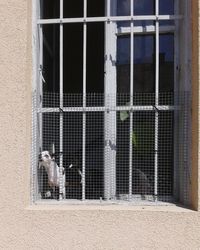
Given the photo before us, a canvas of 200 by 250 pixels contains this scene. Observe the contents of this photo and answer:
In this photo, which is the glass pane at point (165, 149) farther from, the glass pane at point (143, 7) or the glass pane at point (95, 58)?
the glass pane at point (143, 7)

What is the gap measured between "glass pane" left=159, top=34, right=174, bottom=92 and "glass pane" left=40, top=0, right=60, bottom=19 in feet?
3.00

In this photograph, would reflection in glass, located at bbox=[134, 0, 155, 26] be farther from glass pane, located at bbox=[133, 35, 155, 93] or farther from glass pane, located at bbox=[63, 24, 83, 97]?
glass pane, located at bbox=[63, 24, 83, 97]

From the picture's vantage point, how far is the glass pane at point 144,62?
9.27ft

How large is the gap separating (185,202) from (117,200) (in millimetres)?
507

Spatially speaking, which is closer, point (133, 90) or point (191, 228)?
point (191, 228)

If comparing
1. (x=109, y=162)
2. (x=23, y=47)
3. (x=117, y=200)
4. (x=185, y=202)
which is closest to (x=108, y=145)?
(x=109, y=162)

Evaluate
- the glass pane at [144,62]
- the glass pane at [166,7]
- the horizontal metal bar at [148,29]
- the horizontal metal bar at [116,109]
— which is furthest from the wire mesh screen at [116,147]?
the glass pane at [166,7]

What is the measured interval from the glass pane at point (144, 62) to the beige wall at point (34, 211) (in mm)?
357

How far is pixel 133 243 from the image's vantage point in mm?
2598

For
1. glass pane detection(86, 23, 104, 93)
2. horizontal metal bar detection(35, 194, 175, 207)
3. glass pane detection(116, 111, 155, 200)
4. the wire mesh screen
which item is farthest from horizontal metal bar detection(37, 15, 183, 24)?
horizontal metal bar detection(35, 194, 175, 207)

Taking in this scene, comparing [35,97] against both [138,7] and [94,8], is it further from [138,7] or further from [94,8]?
[138,7]

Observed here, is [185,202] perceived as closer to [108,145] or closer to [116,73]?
[108,145]

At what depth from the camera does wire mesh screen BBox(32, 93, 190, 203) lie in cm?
273

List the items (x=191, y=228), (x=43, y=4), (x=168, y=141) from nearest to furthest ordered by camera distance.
→ (x=191, y=228) → (x=168, y=141) → (x=43, y=4)
